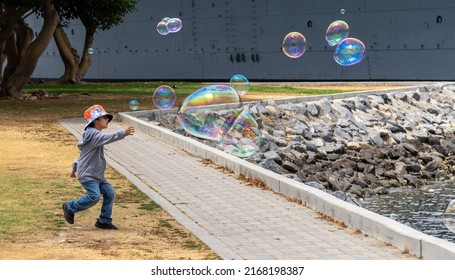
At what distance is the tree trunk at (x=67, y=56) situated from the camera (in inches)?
1913

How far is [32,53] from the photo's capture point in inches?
1407

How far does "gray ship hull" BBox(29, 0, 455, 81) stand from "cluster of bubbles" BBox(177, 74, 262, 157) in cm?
2715

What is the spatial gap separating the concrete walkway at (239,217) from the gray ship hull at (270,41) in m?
31.2

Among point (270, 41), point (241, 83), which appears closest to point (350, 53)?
point (241, 83)

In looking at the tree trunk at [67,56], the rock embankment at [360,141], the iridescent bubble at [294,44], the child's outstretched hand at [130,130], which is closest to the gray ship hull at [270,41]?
the tree trunk at [67,56]

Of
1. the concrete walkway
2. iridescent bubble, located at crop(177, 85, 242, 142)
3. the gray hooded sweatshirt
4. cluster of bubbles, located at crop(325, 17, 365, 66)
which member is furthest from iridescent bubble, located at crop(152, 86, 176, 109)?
the gray hooded sweatshirt

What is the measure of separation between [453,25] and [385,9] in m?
3.72

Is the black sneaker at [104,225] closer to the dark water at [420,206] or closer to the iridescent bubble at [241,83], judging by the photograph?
the dark water at [420,206]

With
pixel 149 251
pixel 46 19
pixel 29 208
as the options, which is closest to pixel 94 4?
pixel 46 19

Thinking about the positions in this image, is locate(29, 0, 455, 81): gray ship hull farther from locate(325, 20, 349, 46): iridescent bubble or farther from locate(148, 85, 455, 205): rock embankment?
locate(325, 20, 349, 46): iridescent bubble

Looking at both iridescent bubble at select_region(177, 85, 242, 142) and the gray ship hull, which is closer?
iridescent bubble at select_region(177, 85, 242, 142)

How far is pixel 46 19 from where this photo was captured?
36.0 m

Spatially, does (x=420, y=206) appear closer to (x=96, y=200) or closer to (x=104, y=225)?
(x=104, y=225)

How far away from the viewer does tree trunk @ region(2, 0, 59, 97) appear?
117ft
